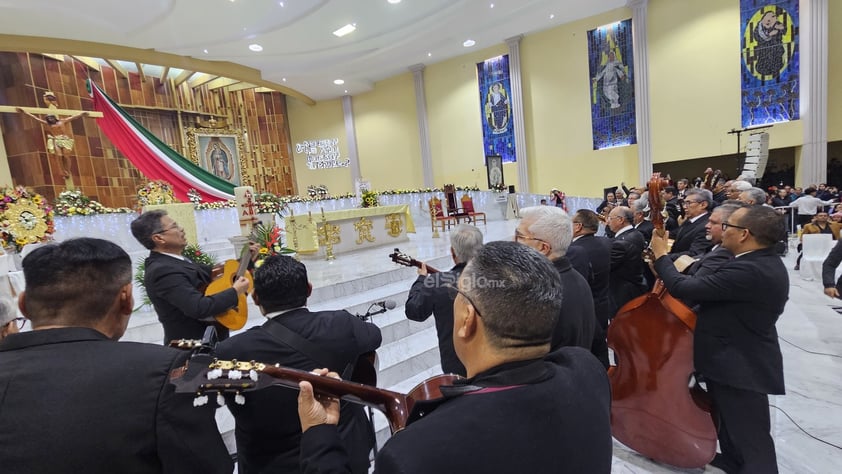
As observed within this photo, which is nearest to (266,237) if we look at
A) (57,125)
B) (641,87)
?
(57,125)

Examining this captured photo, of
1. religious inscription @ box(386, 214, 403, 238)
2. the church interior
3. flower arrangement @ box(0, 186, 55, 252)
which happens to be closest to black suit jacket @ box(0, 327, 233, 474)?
the church interior

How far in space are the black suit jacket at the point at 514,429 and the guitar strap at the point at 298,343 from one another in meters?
0.70

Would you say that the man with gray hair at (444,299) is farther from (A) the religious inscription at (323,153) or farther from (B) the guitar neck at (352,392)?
(A) the religious inscription at (323,153)

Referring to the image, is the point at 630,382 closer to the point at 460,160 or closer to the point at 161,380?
the point at 161,380

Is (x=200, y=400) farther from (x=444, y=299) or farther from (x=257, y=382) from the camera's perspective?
(x=444, y=299)

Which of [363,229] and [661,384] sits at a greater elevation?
[363,229]

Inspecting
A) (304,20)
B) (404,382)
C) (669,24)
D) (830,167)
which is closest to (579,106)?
(669,24)

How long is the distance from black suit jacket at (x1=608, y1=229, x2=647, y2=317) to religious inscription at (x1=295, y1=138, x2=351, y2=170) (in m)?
13.8

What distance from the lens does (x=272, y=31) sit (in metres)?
9.33

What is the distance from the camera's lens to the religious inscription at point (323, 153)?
1545 cm

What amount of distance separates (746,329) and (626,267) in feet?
4.34

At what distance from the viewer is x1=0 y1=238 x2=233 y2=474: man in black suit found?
28.8 inches

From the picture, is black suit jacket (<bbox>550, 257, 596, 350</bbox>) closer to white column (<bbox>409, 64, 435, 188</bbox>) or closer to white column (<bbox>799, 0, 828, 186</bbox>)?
white column (<bbox>799, 0, 828, 186</bbox>)

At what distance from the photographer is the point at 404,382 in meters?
3.35
